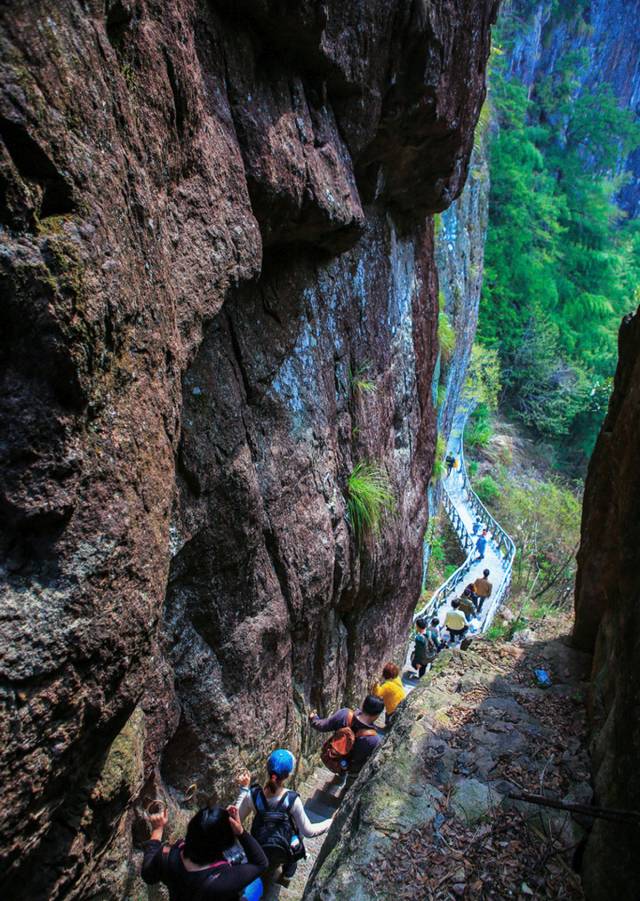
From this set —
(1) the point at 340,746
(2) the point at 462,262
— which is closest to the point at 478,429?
(2) the point at 462,262

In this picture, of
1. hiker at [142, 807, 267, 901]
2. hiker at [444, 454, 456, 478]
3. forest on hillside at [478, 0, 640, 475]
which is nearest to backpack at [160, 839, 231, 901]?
hiker at [142, 807, 267, 901]

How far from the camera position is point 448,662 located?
5855mm

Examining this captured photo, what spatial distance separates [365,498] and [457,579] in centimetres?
1128

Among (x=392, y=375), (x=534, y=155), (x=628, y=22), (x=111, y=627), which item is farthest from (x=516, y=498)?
(x=628, y=22)

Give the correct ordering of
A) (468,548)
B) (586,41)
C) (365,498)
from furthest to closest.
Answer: (586,41) < (468,548) < (365,498)

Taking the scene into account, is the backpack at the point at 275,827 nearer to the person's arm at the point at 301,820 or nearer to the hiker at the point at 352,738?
the person's arm at the point at 301,820

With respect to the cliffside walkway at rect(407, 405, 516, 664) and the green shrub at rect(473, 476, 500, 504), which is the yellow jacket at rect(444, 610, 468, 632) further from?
the green shrub at rect(473, 476, 500, 504)

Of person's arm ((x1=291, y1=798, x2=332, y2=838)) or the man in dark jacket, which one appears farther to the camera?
the man in dark jacket

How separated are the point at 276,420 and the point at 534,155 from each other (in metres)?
28.9

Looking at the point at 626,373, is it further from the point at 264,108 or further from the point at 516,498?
the point at 516,498

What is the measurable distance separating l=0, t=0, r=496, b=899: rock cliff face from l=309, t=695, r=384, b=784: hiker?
24.2 inches

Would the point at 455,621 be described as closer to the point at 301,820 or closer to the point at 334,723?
the point at 334,723

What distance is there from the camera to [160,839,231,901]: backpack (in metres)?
2.80

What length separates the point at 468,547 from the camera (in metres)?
20.3
